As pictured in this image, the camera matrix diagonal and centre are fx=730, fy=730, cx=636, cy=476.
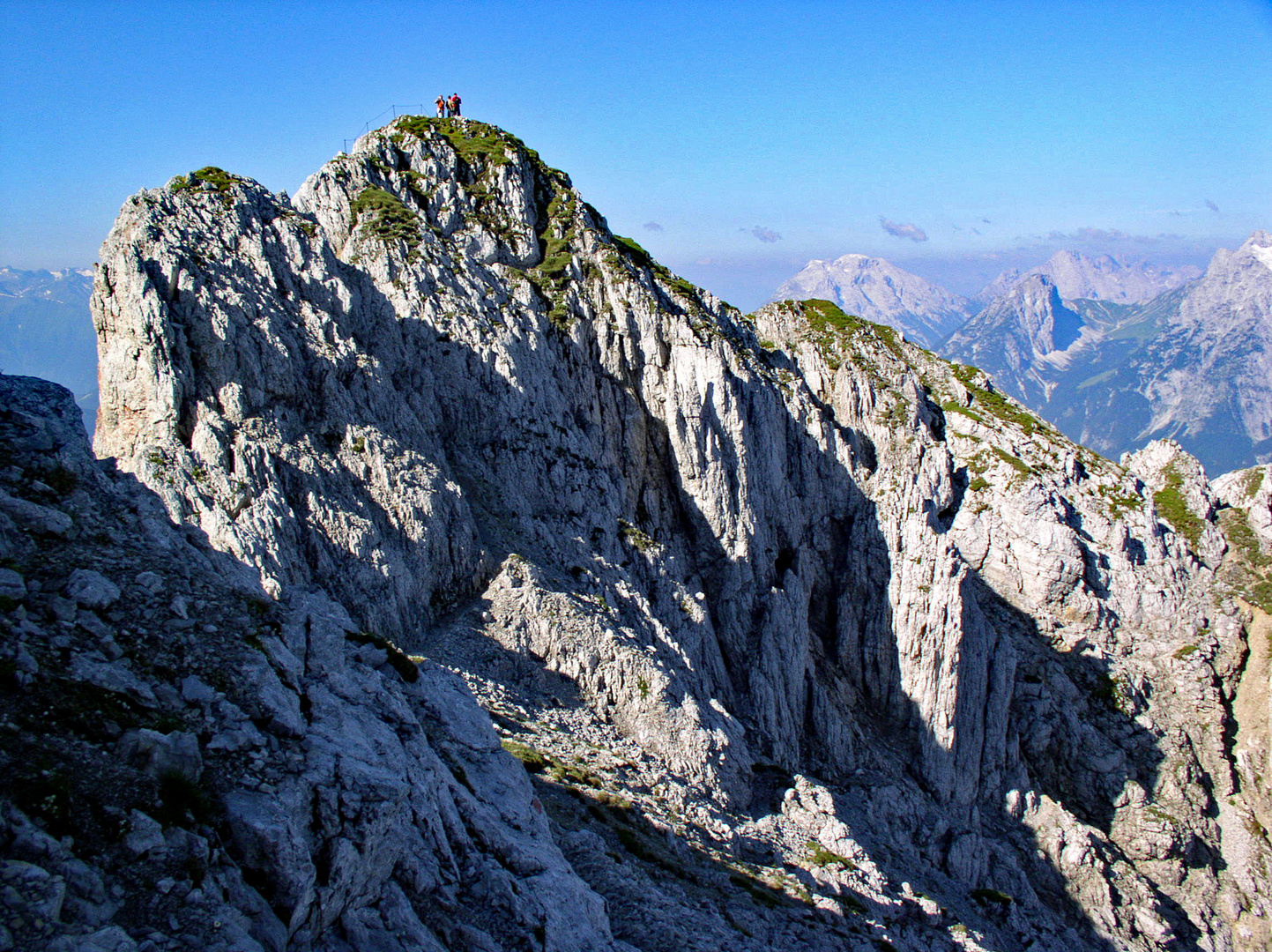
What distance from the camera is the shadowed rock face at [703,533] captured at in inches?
→ 1395

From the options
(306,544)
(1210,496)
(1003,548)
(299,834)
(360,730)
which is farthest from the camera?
(1210,496)

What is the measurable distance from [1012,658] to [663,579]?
3391 cm

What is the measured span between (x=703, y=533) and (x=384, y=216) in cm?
3291

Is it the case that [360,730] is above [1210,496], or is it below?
below

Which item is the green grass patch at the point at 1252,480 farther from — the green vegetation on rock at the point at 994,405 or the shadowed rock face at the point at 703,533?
the green vegetation on rock at the point at 994,405

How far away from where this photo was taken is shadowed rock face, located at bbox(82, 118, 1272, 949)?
35438 millimetres

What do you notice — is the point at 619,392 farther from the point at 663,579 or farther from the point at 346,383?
the point at 346,383

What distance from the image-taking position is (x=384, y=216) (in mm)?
51719

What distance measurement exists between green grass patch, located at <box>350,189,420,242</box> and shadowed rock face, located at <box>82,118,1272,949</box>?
1.23 feet

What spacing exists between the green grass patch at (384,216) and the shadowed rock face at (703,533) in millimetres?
374

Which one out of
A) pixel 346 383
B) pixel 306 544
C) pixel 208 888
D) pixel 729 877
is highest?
pixel 346 383

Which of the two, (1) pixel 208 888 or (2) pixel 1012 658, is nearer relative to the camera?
(1) pixel 208 888

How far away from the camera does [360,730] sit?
16.3m

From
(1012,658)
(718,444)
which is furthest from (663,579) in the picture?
(1012,658)
